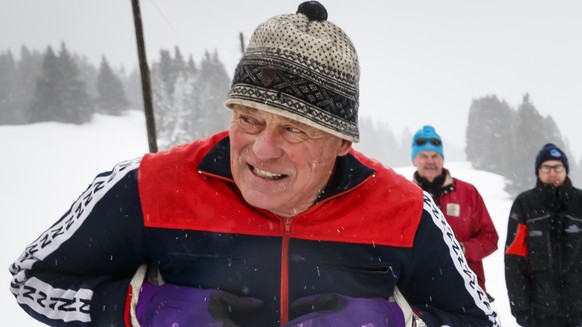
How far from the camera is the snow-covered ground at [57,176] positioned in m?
11.9

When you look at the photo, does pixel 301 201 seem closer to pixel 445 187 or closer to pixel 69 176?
pixel 445 187

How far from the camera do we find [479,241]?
13.5ft

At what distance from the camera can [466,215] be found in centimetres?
423

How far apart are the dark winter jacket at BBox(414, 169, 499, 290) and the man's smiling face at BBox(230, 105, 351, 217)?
3.00 m

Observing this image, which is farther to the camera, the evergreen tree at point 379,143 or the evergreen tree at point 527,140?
the evergreen tree at point 379,143

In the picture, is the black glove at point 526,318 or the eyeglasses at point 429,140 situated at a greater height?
the eyeglasses at point 429,140

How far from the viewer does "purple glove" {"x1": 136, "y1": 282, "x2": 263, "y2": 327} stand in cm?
132

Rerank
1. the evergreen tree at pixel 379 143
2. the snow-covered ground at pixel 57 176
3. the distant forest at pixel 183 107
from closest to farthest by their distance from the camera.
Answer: the snow-covered ground at pixel 57 176, the distant forest at pixel 183 107, the evergreen tree at pixel 379 143

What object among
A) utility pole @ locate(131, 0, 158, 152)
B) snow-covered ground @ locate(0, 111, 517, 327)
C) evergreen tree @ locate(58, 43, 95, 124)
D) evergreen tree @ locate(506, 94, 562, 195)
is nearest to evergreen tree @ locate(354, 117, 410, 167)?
snow-covered ground @ locate(0, 111, 517, 327)

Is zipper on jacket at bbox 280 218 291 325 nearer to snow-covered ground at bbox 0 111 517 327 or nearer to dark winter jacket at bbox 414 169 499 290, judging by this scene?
dark winter jacket at bbox 414 169 499 290

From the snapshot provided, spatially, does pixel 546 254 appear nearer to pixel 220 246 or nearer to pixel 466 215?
pixel 466 215

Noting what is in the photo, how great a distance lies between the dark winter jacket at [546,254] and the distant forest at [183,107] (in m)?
31.0

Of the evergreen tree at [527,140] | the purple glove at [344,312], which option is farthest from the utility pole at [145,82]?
the evergreen tree at [527,140]

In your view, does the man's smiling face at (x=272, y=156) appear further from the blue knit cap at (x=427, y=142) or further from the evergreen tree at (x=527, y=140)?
the evergreen tree at (x=527, y=140)
